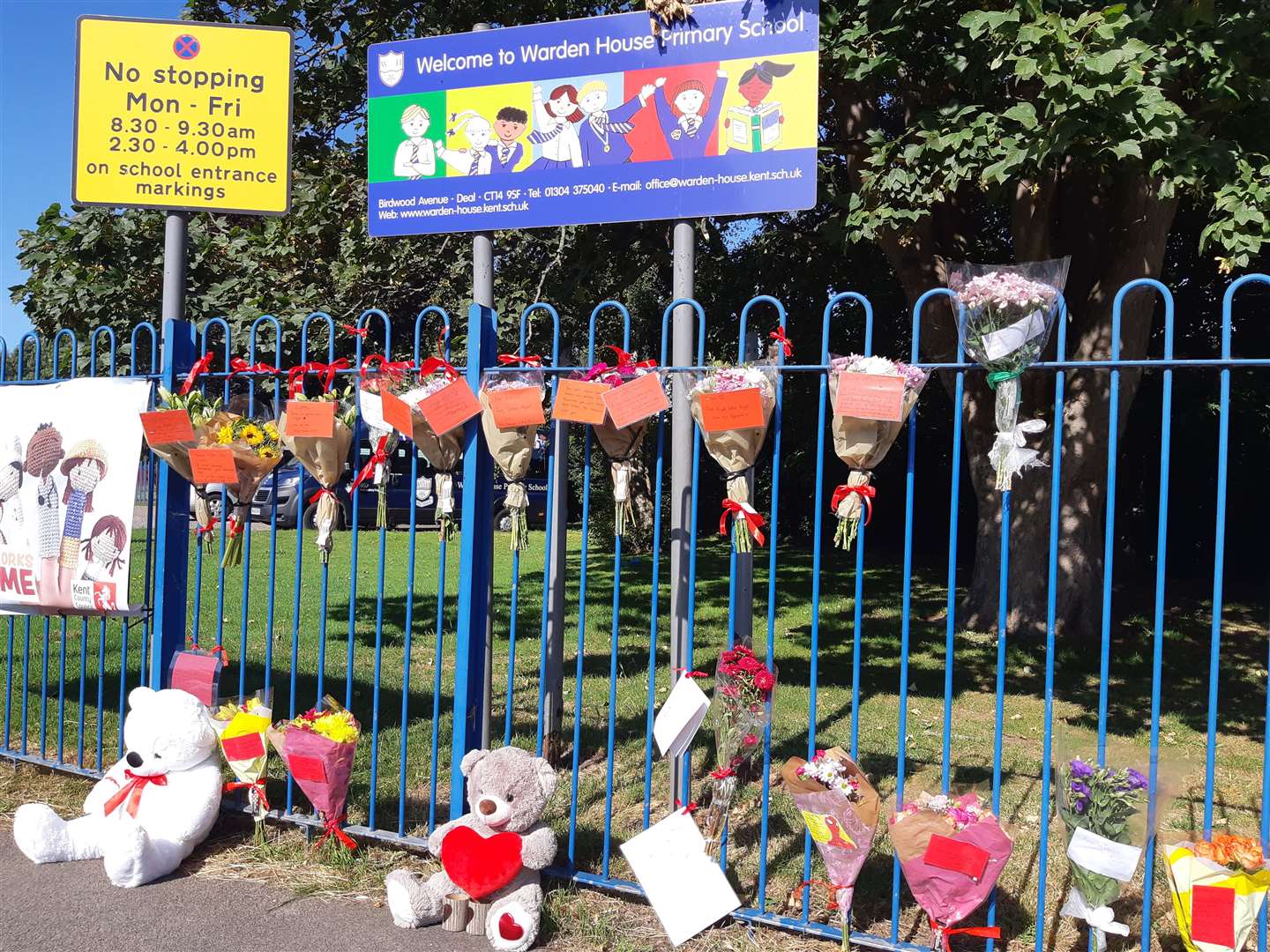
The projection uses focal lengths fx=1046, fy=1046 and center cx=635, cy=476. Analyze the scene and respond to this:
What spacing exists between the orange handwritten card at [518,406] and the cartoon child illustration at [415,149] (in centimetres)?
103

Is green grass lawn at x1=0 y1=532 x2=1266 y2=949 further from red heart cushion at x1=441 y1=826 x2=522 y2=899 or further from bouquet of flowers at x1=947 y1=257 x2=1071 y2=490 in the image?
bouquet of flowers at x1=947 y1=257 x2=1071 y2=490

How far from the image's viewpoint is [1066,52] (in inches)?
192

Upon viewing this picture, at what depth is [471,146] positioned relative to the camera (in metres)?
3.99

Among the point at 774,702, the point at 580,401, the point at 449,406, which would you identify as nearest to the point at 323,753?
the point at 449,406

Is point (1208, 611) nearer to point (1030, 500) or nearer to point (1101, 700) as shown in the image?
point (1030, 500)

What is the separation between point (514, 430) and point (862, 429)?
47.5 inches

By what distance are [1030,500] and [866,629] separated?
1.99m

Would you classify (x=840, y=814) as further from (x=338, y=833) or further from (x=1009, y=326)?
(x=338, y=833)

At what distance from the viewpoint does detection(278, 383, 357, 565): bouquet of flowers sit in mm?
3936

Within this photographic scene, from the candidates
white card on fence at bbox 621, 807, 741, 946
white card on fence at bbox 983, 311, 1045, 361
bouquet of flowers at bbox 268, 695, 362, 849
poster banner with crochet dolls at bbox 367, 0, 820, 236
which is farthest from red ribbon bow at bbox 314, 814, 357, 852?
white card on fence at bbox 983, 311, 1045, 361

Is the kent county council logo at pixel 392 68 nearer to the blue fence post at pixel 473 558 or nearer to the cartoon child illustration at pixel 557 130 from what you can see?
the cartoon child illustration at pixel 557 130

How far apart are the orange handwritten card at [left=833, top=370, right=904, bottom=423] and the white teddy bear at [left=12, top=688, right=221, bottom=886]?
262cm

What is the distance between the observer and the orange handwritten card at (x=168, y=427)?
13.1 ft

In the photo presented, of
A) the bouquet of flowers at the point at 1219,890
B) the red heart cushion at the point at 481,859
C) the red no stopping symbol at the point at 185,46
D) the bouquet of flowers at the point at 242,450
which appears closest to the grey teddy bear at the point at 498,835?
the red heart cushion at the point at 481,859
